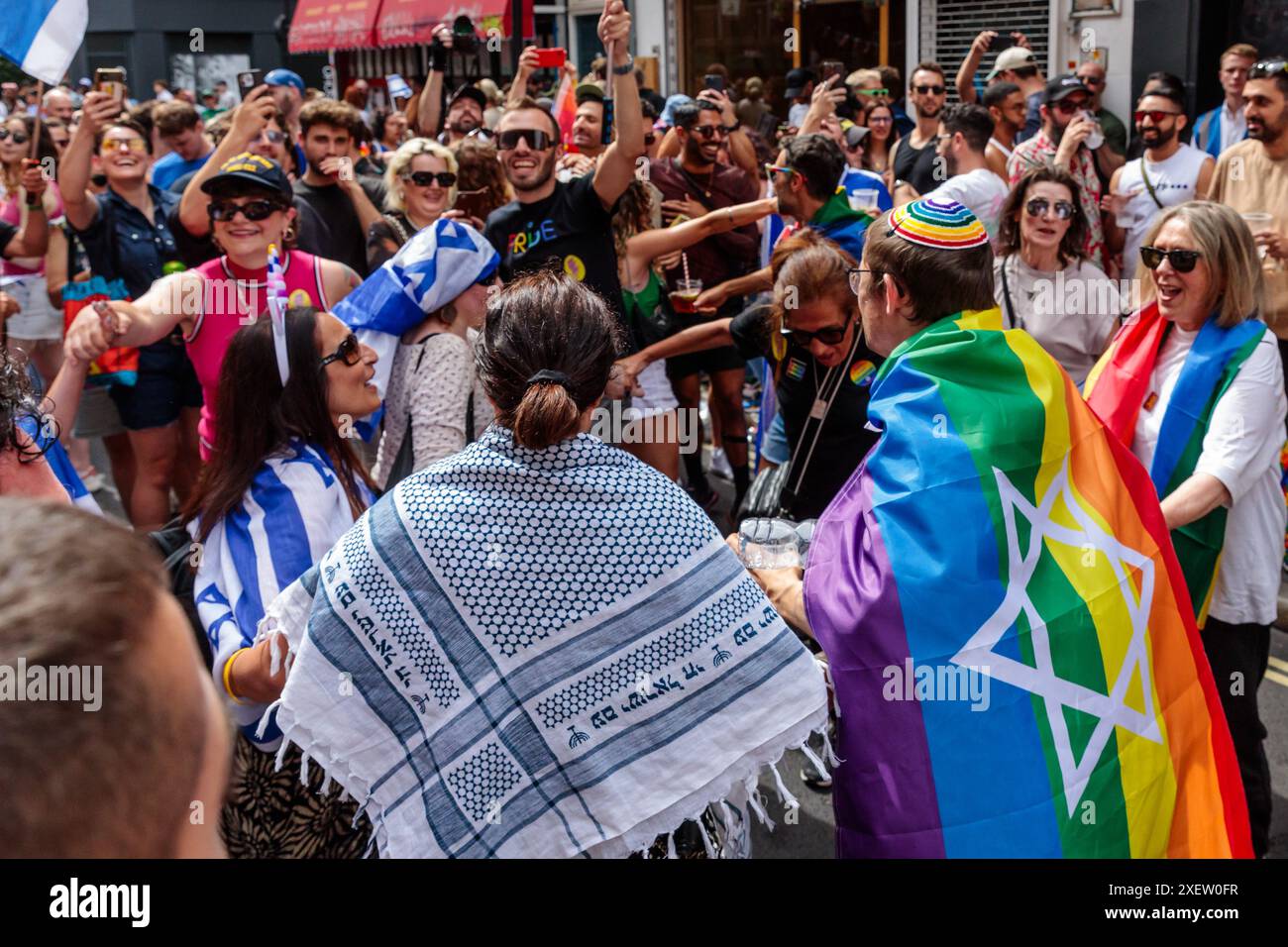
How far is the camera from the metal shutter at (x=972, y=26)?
1306 cm

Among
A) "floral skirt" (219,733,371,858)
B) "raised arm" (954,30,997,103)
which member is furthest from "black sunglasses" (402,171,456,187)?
"raised arm" (954,30,997,103)

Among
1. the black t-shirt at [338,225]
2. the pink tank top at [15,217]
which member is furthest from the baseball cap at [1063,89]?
the pink tank top at [15,217]

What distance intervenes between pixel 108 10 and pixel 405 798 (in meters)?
31.1

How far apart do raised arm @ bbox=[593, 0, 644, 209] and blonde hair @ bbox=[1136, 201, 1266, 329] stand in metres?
2.08

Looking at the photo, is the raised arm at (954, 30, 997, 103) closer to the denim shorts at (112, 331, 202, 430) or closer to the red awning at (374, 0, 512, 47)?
the denim shorts at (112, 331, 202, 430)

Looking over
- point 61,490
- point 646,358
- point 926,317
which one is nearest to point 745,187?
point 646,358

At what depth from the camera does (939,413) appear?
246 cm

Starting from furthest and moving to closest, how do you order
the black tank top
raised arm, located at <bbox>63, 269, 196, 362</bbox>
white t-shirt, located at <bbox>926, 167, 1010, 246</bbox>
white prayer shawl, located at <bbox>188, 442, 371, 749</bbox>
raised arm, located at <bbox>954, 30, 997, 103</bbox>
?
raised arm, located at <bbox>954, 30, 997, 103</bbox>, the black tank top, white t-shirt, located at <bbox>926, 167, 1010, 246</bbox>, raised arm, located at <bbox>63, 269, 196, 362</bbox>, white prayer shawl, located at <bbox>188, 442, 371, 749</bbox>

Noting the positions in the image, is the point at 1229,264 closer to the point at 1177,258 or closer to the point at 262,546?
the point at 1177,258

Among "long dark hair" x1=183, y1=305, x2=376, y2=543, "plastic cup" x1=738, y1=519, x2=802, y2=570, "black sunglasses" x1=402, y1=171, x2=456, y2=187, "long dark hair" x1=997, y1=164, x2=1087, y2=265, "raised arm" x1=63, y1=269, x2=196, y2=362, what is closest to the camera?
"plastic cup" x1=738, y1=519, x2=802, y2=570

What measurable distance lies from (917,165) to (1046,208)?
371cm

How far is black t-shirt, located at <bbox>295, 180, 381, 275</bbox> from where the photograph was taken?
6230 millimetres

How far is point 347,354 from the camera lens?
304 cm
